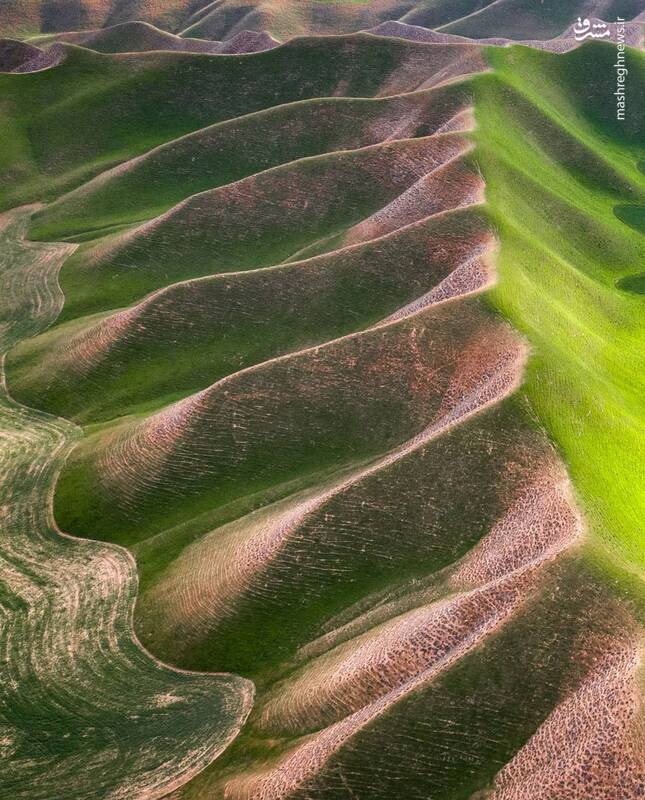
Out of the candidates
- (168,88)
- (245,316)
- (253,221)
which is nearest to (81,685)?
(245,316)

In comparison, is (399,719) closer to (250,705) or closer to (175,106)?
(250,705)

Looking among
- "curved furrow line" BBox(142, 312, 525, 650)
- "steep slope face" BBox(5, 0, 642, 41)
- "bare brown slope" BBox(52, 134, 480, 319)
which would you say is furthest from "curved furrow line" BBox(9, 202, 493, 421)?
"steep slope face" BBox(5, 0, 642, 41)

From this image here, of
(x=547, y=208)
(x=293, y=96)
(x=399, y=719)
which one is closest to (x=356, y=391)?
(x=399, y=719)

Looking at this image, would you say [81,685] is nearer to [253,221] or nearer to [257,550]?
[257,550]


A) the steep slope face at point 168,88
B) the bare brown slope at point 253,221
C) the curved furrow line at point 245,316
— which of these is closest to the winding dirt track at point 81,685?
the curved furrow line at point 245,316

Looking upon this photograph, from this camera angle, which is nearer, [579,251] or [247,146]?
[579,251]

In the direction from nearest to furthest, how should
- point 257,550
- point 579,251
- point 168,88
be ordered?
point 257,550 → point 579,251 → point 168,88
